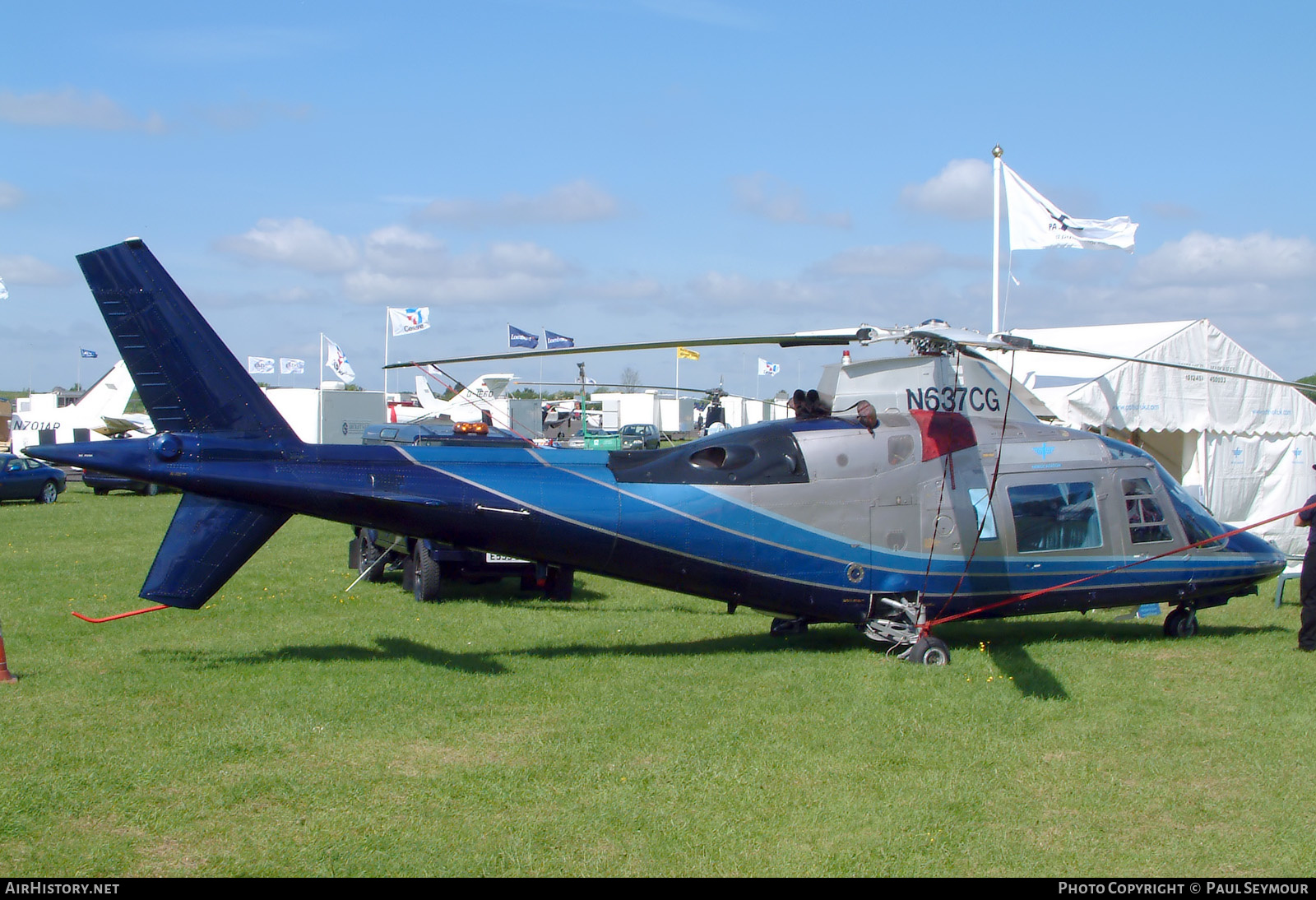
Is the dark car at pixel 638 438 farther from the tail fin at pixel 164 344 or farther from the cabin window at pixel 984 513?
the tail fin at pixel 164 344

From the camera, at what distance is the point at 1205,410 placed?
1688 centimetres

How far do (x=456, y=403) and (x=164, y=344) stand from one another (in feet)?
94.3

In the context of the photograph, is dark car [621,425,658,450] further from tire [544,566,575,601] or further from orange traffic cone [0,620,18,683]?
orange traffic cone [0,620,18,683]

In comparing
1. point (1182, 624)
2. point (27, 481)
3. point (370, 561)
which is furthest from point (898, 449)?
point (27, 481)

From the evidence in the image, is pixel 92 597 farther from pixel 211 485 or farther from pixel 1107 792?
pixel 1107 792

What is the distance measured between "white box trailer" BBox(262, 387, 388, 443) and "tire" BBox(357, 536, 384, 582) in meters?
24.5

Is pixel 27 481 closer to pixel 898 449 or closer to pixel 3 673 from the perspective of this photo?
pixel 3 673

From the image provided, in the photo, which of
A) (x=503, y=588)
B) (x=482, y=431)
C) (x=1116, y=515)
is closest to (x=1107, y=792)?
(x=1116, y=515)

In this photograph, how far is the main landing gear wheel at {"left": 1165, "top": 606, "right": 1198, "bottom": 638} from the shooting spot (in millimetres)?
11367

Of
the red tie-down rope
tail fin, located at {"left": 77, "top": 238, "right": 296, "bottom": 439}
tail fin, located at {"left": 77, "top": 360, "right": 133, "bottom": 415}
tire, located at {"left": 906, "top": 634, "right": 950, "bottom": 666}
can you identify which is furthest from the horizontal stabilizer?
tail fin, located at {"left": 77, "top": 360, "right": 133, "bottom": 415}

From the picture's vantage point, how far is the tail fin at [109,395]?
39625 mm

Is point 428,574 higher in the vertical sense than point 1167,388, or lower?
lower

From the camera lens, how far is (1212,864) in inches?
214

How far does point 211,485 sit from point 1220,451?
15.6 meters
